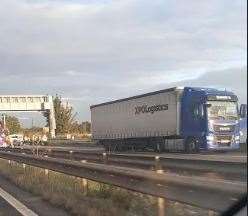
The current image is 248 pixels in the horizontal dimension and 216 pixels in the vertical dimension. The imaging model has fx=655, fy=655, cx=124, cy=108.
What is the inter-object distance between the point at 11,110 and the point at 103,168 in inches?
3114

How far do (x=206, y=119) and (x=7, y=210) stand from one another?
2183cm

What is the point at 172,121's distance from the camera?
37125 millimetres

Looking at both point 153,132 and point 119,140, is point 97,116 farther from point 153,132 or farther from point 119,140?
point 153,132

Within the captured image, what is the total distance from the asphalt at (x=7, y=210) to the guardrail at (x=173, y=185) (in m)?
1.64

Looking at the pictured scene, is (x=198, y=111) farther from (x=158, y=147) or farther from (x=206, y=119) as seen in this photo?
(x=158, y=147)

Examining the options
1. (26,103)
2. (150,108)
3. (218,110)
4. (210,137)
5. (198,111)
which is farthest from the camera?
(26,103)

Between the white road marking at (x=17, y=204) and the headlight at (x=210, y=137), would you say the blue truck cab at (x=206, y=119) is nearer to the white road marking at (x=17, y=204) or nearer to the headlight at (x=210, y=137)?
the headlight at (x=210, y=137)

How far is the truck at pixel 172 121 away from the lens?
1286 inches

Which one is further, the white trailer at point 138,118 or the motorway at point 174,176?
the white trailer at point 138,118

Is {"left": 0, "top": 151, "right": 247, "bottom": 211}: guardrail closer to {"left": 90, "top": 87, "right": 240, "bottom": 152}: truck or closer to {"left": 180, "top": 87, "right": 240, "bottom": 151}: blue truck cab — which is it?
{"left": 90, "top": 87, "right": 240, "bottom": 152}: truck

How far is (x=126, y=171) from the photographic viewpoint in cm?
1093

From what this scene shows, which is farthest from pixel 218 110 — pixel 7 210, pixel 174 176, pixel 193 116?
pixel 174 176

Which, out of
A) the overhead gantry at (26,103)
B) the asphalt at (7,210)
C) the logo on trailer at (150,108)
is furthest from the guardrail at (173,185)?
the overhead gantry at (26,103)

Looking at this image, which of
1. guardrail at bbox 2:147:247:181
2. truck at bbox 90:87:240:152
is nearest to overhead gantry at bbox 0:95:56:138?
truck at bbox 90:87:240:152
